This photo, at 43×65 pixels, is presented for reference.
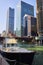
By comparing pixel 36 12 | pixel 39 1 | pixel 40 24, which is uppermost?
pixel 39 1

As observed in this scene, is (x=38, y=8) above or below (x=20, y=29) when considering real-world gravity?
above

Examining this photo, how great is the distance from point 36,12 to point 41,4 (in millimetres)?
1889

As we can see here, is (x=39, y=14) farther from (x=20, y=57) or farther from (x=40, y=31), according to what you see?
(x=20, y=57)

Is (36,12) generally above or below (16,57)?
above

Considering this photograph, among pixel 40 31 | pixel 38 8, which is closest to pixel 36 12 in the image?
pixel 38 8

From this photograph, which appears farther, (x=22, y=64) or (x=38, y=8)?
(x=38, y=8)

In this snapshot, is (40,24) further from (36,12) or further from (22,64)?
(22,64)

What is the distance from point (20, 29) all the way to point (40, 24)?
5215 millimetres

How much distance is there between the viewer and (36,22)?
3503 cm

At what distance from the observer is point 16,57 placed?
726cm

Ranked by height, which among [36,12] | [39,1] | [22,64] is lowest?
[22,64]

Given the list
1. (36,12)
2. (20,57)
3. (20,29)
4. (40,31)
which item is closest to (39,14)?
(36,12)

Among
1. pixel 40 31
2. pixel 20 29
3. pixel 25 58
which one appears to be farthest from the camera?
pixel 40 31

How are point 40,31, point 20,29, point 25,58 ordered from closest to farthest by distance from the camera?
point 25,58
point 20,29
point 40,31
